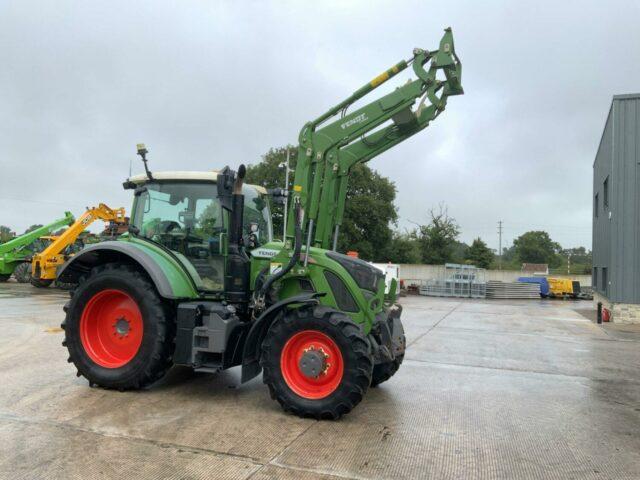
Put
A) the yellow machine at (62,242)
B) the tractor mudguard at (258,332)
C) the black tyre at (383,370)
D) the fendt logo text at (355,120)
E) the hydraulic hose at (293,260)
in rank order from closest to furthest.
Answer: the tractor mudguard at (258,332) → the hydraulic hose at (293,260) → the black tyre at (383,370) → the fendt logo text at (355,120) → the yellow machine at (62,242)

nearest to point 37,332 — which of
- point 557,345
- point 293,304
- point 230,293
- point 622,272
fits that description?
point 230,293

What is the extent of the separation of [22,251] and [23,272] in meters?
1.73

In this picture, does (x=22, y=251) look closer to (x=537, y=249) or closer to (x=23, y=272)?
(x=23, y=272)

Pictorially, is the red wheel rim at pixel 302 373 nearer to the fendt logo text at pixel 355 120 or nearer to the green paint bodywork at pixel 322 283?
the green paint bodywork at pixel 322 283

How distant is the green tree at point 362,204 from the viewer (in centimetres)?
3800

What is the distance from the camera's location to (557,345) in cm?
1088

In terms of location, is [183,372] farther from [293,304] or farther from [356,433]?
[356,433]

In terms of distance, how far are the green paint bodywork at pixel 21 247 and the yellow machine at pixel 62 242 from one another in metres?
2.09

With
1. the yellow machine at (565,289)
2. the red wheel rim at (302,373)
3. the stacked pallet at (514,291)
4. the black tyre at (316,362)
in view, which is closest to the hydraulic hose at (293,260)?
the black tyre at (316,362)

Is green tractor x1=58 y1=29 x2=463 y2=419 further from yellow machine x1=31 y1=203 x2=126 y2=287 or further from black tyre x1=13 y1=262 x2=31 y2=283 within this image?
black tyre x1=13 y1=262 x2=31 y2=283

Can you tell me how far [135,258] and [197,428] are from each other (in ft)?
6.55

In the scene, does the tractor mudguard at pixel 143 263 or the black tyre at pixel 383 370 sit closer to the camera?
the tractor mudguard at pixel 143 263

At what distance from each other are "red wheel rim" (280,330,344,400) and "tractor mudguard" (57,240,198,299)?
1386mm

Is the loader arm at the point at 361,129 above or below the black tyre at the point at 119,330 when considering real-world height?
above
